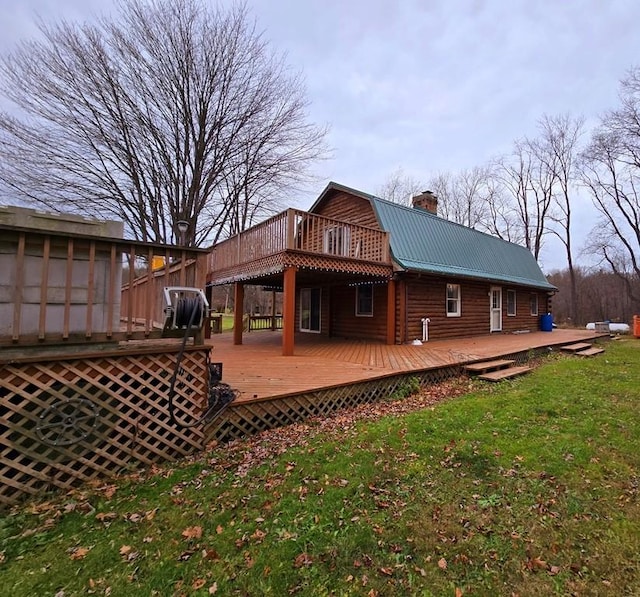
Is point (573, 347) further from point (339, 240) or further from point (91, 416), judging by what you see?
point (91, 416)

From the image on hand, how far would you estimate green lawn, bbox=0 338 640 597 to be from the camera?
1.94 m

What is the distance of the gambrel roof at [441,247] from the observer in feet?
35.2

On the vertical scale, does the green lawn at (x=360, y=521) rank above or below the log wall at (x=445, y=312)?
below

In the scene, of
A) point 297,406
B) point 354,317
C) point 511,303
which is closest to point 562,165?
point 511,303

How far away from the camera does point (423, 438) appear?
3857 millimetres

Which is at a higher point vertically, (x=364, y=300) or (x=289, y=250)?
(x=289, y=250)

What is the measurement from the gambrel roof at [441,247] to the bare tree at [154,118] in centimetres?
345

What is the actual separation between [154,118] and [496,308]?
14962mm

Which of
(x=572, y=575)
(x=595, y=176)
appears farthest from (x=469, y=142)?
(x=572, y=575)

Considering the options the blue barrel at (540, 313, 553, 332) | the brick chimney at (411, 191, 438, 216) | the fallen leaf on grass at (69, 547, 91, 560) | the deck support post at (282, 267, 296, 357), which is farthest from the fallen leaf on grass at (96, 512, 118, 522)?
the blue barrel at (540, 313, 553, 332)

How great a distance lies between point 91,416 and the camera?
295 centimetres

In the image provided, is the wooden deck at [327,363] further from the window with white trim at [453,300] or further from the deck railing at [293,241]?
the deck railing at [293,241]

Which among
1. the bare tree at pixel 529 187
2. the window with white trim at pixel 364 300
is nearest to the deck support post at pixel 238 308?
the window with white trim at pixel 364 300

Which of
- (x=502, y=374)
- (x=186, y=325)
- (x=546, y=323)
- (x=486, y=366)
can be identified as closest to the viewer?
(x=186, y=325)
